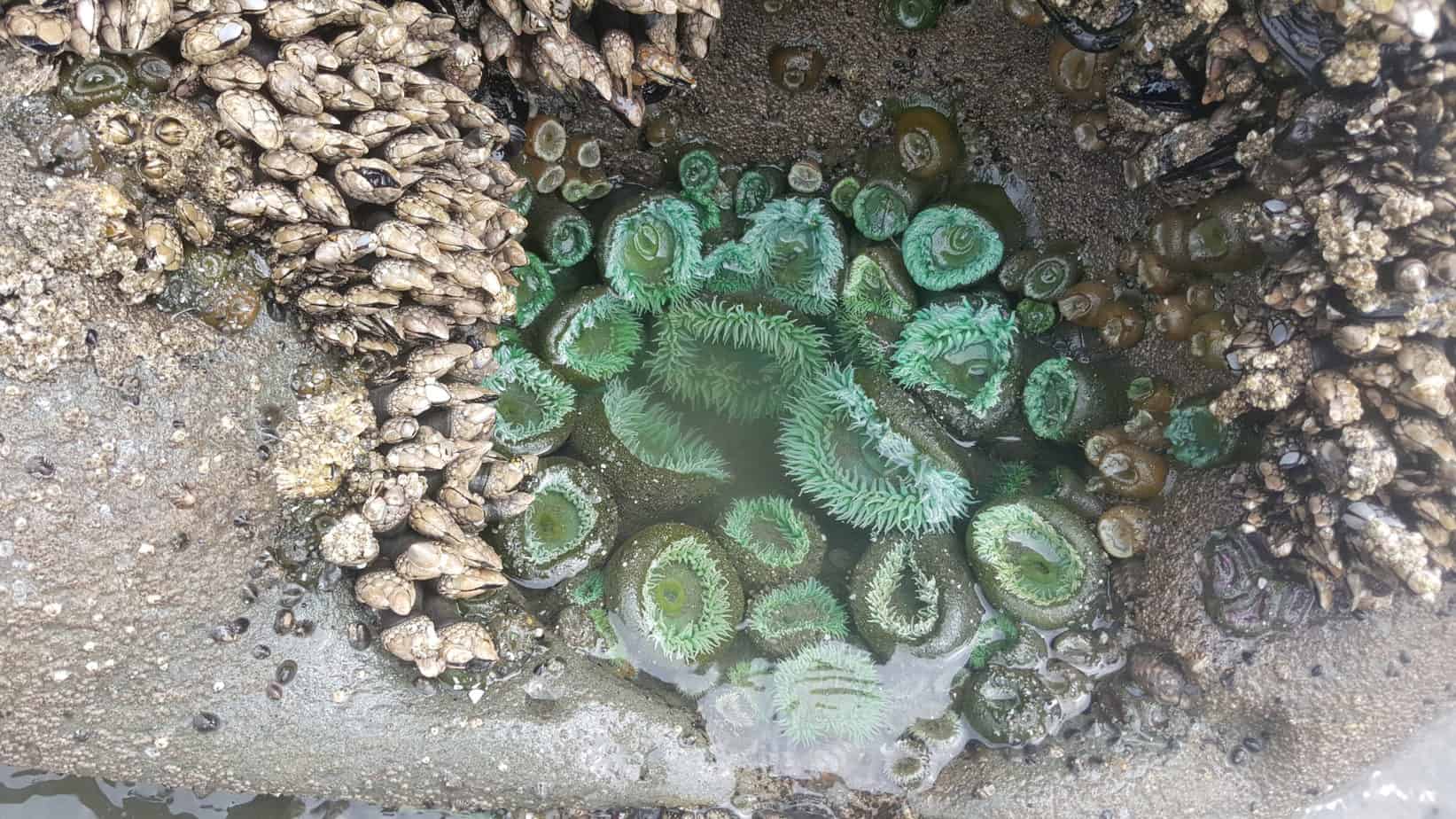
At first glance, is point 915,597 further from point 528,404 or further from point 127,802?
point 127,802

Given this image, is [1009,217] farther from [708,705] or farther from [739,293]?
[708,705]

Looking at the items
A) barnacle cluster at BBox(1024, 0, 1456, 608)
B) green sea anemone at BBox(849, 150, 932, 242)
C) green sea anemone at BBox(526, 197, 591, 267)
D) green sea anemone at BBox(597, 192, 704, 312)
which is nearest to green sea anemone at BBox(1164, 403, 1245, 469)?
barnacle cluster at BBox(1024, 0, 1456, 608)

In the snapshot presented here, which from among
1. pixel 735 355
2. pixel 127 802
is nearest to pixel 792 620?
pixel 735 355

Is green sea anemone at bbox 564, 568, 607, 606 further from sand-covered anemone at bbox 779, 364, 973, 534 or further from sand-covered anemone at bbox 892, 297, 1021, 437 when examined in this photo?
sand-covered anemone at bbox 892, 297, 1021, 437

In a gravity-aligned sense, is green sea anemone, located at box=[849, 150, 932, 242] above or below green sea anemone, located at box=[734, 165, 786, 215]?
above

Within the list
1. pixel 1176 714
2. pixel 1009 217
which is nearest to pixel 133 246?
pixel 1009 217

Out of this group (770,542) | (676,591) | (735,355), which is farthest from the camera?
(735,355)
